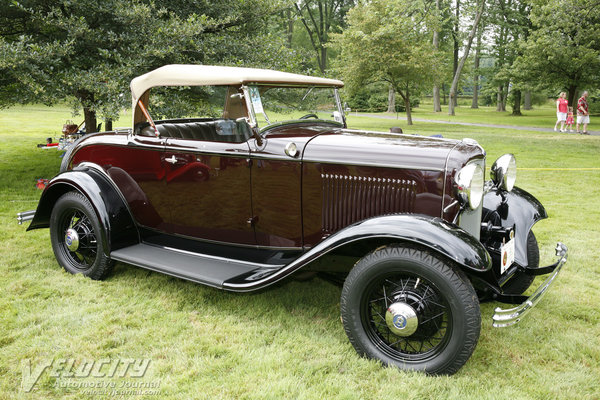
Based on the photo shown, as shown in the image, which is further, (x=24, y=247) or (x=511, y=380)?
(x=24, y=247)

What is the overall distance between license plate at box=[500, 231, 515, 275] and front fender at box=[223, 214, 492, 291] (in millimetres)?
545

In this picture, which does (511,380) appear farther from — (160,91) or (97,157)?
(160,91)

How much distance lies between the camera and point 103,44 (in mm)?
7312

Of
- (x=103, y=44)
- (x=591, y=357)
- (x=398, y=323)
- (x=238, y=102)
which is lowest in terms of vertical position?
(x=591, y=357)

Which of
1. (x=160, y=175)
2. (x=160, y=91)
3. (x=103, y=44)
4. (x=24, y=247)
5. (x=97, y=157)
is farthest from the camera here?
(x=103, y=44)

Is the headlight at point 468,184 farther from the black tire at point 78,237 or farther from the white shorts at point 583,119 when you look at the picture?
the white shorts at point 583,119

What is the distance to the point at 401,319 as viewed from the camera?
2.78 m

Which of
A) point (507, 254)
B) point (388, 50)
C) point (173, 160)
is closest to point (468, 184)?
point (507, 254)

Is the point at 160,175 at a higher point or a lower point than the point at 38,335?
higher

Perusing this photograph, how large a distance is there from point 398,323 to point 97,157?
11.0ft

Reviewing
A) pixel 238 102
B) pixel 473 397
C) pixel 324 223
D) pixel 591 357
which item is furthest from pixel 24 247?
pixel 591 357

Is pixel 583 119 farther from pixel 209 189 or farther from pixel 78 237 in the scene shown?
pixel 78 237

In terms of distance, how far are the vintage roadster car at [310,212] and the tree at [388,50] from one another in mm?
15547

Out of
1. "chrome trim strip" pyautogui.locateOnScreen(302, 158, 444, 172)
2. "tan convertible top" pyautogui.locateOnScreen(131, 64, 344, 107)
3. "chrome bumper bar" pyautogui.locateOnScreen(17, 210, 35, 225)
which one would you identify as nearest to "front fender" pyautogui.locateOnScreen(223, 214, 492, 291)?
"chrome trim strip" pyautogui.locateOnScreen(302, 158, 444, 172)
